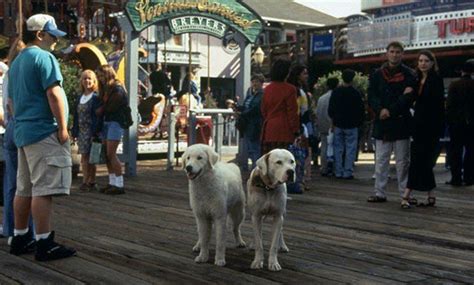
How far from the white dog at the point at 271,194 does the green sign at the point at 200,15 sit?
7.16 meters

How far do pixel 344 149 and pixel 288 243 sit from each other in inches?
237

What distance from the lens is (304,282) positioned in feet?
14.4

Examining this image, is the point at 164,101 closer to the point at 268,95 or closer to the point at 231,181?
the point at 268,95

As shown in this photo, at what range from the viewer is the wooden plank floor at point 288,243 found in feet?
14.9

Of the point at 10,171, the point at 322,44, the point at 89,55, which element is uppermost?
the point at 322,44

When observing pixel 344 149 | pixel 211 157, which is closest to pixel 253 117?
pixel 344 149

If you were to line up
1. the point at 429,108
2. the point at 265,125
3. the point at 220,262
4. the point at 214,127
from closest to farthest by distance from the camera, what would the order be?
the point at 220,262 < the point at 429,108 < the point at 265,125 < the point at 214,127

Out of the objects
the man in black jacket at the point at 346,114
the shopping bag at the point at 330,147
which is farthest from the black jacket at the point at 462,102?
the shopping bag at the point at 330,147

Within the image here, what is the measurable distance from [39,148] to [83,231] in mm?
1545

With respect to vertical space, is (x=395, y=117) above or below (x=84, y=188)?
above

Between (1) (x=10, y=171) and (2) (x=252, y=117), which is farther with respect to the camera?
(2) (x=252, y=117)

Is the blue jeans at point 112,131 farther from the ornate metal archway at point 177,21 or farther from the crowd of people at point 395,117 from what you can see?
the ornate metal archway at point 177,21

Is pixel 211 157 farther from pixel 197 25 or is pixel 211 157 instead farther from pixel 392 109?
pixel 197 25

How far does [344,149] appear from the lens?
11.6 m
